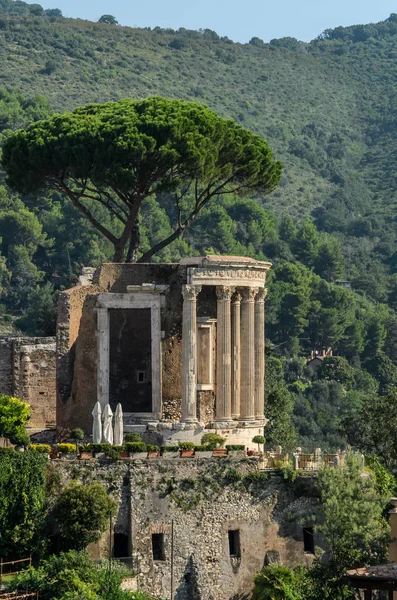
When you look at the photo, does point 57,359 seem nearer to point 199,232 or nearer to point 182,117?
point 182,117

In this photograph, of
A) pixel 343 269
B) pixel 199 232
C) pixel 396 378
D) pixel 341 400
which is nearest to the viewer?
pixel 341 400

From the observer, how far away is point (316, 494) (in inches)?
2288

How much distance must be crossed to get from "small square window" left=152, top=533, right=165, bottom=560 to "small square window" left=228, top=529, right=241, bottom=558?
229 cm

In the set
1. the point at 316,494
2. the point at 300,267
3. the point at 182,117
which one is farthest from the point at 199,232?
the point at 316,494

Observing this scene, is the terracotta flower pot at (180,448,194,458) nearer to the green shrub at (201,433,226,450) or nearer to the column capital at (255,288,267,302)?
the green shrub at (201,433,226,450)

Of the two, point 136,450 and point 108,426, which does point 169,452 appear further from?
point 108,426

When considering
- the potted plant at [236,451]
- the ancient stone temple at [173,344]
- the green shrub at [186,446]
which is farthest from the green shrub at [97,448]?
the ancient stone temple at [173,344]

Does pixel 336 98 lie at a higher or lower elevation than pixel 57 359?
higher

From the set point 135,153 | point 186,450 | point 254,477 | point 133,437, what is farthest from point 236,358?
point 135,153

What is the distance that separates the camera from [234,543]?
5716 centimetres

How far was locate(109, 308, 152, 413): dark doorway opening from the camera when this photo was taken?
217 feet

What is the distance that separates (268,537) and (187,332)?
378 inches

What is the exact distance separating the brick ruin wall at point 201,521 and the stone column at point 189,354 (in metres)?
5.54

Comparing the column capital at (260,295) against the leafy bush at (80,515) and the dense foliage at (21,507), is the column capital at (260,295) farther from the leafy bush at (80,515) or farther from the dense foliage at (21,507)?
the dense foliage at (21,507)
